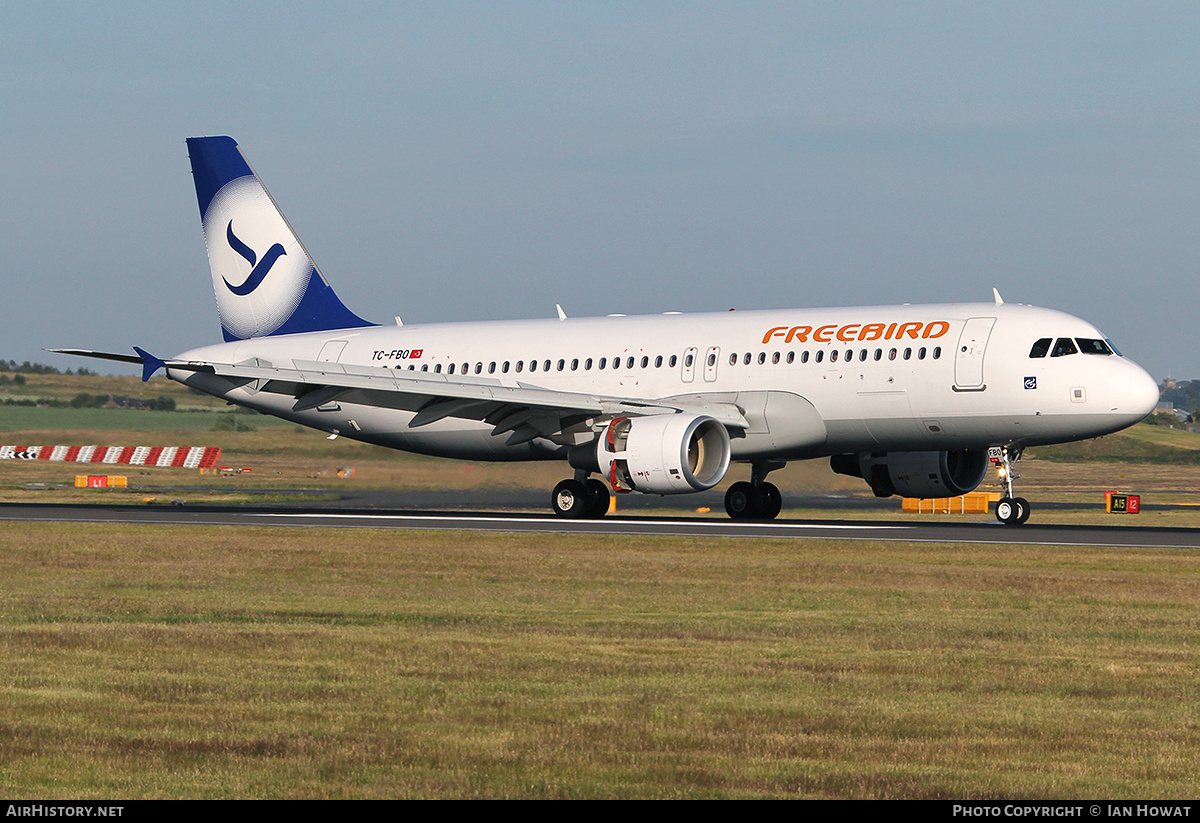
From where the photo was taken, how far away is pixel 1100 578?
19.6 metres

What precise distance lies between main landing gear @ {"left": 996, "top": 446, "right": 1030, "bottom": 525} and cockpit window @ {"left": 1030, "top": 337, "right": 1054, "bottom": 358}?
225cm

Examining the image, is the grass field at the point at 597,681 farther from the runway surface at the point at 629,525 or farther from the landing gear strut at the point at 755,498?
the landing gear strut at the point at 755,498

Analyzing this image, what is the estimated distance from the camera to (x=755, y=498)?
1399 inches

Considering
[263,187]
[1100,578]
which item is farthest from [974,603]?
[263,187]

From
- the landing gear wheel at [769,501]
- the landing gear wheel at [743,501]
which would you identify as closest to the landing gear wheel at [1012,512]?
the landing gear wheel at [769,501]

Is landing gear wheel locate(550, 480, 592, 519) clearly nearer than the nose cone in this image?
No

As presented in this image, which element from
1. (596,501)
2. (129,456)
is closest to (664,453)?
(596,501)

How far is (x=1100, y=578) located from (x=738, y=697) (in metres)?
10.3

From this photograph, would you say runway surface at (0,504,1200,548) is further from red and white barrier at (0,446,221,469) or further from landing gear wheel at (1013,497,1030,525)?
red and white barrier at (0,446,221,469)

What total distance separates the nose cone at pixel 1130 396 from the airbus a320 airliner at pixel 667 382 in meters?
0.04

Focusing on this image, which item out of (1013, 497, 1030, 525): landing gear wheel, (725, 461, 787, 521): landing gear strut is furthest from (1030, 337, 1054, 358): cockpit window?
(725, 461, 787, 521): landing gear strut

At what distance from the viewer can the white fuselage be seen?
2998cm

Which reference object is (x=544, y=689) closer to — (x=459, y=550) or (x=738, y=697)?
(x=738, y=697)

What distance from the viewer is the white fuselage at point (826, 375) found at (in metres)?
30.0
